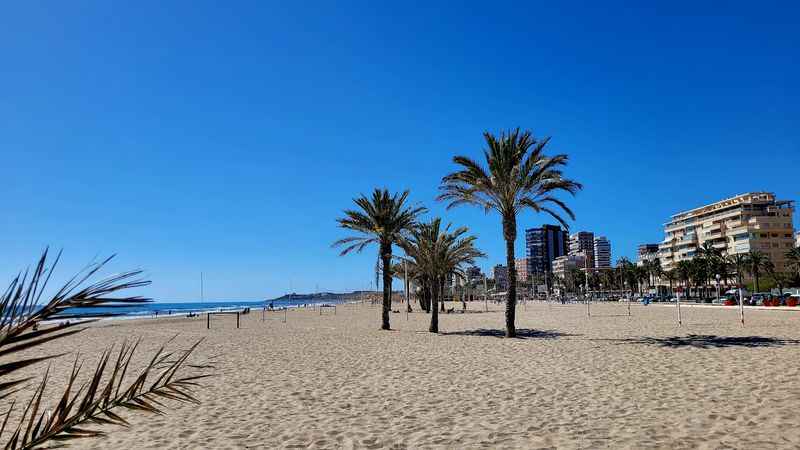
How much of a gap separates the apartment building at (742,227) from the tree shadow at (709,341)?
94.3 meters

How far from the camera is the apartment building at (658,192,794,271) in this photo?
98312 mm

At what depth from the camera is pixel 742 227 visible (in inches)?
3994

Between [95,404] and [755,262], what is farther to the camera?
[755,262]

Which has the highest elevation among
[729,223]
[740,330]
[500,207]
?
[729,223]

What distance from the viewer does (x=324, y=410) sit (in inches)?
359

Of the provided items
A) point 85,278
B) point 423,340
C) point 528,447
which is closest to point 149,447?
point 528,447

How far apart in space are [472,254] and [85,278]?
3337 centimetres

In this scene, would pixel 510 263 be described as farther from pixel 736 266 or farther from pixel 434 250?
pixel 736 266

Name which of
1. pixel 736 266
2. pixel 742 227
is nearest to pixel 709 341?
pixel 736 266

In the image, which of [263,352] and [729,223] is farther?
[729,223]

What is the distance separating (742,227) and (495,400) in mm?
113555

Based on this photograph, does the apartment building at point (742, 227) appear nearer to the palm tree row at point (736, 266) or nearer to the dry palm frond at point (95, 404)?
the palm tree row at point (736, 266)

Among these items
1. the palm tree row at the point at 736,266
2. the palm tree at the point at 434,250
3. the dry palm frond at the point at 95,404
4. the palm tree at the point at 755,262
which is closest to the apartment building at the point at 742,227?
the palm tree row at the point at 736,266

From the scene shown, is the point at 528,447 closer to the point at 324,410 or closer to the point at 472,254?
the point at 324,410
